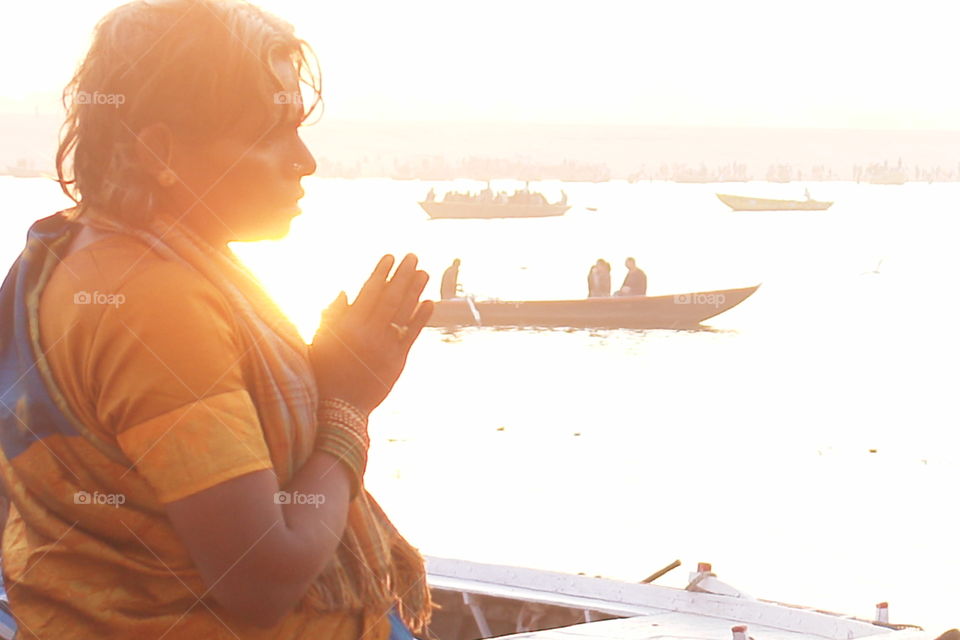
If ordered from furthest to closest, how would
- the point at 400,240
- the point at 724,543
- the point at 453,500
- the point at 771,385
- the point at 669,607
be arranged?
the point at 400,240, the point at 771,385, the point at 453,500, the point at 724,543, the point at 669,607

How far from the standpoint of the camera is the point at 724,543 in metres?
15.6

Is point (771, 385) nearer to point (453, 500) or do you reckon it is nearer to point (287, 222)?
point (453, 500)

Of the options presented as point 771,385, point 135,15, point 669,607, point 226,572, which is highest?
point 135,15

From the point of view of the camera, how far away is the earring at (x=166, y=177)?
174 centimetres

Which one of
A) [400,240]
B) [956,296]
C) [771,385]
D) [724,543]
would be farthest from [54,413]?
[400,240]

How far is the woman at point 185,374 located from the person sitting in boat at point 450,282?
26.6m

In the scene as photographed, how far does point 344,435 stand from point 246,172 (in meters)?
0.34

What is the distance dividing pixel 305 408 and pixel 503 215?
307 ft

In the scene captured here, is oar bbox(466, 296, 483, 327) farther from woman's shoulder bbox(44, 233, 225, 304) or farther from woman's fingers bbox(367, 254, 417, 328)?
woman's shoulder bbox(44, 233, 225, 304)

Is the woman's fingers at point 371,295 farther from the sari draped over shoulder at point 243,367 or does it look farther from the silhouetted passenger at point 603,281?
the silhouetted passenger at point 603,281
